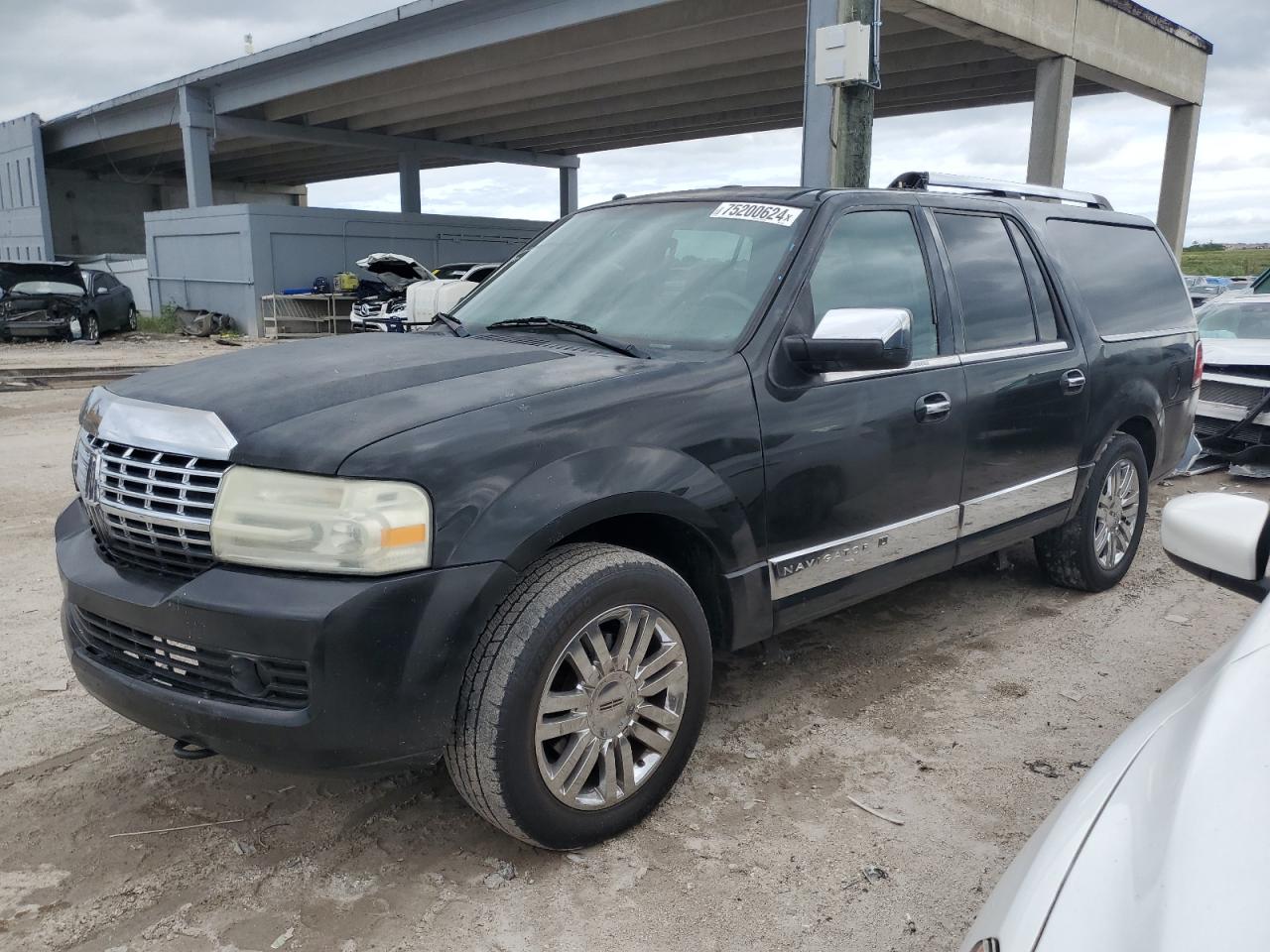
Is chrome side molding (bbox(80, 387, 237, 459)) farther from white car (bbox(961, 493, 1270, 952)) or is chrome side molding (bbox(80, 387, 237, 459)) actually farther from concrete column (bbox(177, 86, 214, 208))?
concrete column (bbox(177, 86, 214, 208))

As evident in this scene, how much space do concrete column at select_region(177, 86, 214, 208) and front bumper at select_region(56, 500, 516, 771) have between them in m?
24.7

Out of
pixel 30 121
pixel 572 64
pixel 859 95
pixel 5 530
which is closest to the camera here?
pixel 5 530

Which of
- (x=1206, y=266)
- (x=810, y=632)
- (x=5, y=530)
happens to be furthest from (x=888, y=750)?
(x=1206, y=266)

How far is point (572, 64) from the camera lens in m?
18.7

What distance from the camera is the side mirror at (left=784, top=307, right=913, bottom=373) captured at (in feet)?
9.73

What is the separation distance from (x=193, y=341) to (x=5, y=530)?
16.8m

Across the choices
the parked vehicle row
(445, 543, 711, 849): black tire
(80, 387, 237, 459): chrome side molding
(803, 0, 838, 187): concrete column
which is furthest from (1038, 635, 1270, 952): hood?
the parked vehicle row

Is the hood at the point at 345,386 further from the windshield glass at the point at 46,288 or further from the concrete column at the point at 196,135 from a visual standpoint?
the concrete column at the point at 196,135

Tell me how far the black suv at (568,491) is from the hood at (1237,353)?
484 centimetres

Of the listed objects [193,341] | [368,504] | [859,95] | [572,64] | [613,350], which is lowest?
[193,341]

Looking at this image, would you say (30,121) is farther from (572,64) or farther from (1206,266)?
(1206,266)

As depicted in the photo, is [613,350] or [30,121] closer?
[613,350]

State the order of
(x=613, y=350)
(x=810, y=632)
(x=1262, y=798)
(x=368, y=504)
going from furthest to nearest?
(x=810, y=632)
(x=613, y=350)
(x=368, y=504)
(x=1262, y=798)

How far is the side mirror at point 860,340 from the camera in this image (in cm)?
296
